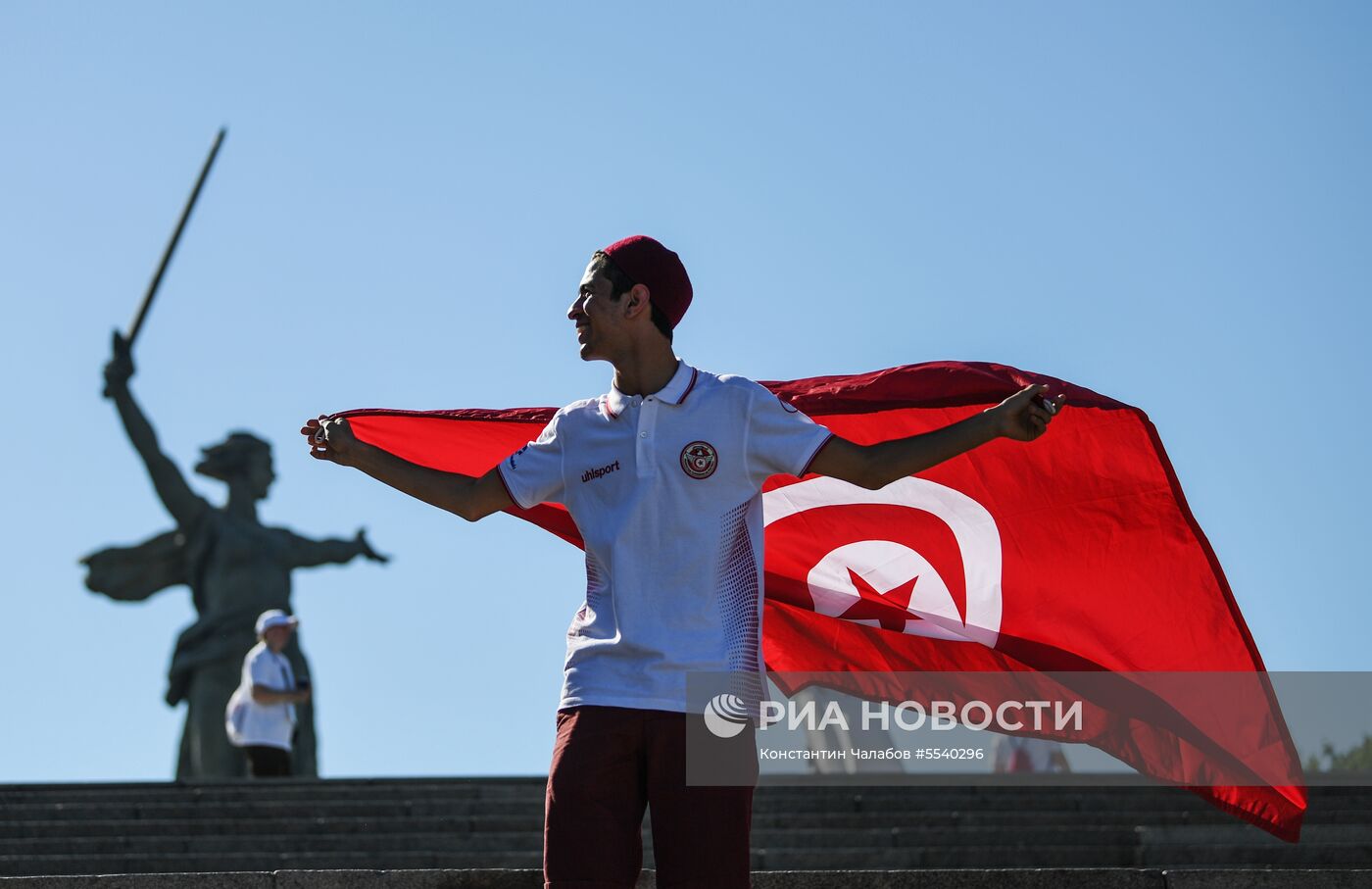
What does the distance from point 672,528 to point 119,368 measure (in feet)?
62.1

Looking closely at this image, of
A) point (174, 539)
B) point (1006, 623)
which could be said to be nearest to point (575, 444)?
point (1006, 623)

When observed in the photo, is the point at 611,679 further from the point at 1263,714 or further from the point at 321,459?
the point at 1263,714

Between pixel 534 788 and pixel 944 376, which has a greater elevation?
pixel 944 376

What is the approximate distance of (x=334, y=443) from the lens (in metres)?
4.48

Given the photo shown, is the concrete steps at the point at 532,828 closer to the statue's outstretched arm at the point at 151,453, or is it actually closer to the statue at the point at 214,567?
the statue at the point at 214,567

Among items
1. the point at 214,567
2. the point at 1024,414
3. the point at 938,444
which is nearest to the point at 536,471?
the point at 938,444

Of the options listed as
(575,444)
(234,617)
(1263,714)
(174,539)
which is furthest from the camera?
(174,539)

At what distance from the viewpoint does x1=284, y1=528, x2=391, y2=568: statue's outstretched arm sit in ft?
70.8

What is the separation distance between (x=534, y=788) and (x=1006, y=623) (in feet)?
16.5

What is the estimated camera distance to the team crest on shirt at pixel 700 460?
4051 mm

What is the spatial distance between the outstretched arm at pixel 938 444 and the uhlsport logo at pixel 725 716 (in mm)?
578

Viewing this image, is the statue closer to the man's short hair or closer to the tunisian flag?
the tunisian flag

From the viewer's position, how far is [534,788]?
33.1 ft

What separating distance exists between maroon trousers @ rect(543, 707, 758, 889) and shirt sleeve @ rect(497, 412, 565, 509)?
2.05 feet
